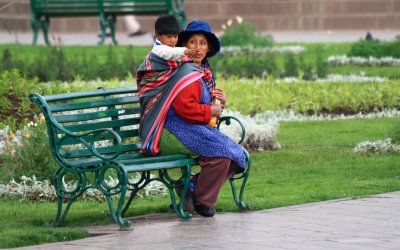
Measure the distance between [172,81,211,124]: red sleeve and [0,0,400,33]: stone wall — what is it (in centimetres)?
2025

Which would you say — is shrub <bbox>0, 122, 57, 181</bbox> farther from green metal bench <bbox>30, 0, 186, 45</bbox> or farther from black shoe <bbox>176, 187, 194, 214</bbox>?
green metal bench <bbox>30, 0, 186, 45</bbox>

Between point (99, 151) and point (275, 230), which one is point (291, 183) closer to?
point (99, 151)

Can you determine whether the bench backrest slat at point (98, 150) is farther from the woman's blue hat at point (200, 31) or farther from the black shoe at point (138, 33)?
the black shoe at point (138, 33)

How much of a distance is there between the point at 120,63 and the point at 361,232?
33.1 ft

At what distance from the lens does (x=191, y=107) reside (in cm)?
831

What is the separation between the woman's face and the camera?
8.65 m

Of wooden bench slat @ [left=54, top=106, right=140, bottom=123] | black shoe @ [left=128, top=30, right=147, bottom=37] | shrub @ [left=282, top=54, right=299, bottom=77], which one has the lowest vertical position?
shrub @ [left=282, top=54, right=299, bottom=77]

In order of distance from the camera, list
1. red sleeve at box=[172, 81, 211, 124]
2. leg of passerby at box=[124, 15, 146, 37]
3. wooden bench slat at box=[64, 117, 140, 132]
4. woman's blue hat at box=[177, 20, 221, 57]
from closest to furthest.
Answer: red sleeve at box=[172, 81, 211, 124] < wooden bench slat at box=[64, 117, 140, 132] < woman's blue hat at box=[177, 20, 221, 57] < leg of passerby at box=[124, 15, 146, 37]

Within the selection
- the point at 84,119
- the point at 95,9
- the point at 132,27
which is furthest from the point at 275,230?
the point at 132,27

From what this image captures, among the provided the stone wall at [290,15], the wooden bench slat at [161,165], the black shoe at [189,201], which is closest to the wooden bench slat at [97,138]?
the wooden bench slat at [161,165]

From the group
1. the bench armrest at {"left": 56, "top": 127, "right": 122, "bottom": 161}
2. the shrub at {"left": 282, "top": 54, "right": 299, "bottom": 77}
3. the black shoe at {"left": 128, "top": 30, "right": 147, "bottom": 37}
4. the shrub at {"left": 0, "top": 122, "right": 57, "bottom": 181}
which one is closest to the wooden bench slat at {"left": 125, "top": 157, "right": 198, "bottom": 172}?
the bench armrest at {"left": 56, "top": 127, "right": 122, "bottom": 161}

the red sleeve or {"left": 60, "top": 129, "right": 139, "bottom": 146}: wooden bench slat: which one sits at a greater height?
the red sleeve

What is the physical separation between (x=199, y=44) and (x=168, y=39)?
28 centimetres

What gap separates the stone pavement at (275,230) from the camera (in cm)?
723
